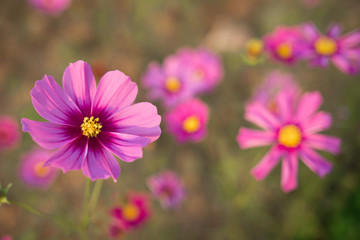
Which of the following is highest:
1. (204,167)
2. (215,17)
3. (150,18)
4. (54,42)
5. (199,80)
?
(215,17)

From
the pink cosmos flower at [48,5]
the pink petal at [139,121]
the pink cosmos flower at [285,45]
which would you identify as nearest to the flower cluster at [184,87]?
the pink cosmos flower at [285,45]

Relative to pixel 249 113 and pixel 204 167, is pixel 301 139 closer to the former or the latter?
pixel 249 113

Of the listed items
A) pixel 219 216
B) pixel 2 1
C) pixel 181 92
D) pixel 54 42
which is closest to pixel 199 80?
pixel 181 92

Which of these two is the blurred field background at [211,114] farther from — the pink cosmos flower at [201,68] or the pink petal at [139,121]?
the pink petal at [139,121]

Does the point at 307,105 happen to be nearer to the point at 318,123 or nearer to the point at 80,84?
the point at 318,123

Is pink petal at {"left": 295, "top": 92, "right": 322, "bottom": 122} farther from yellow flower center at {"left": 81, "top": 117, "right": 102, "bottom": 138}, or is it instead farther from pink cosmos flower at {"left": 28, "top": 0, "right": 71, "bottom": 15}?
pink cosmos flower at {"left": 28, "top": 0, "right": 71, "bottom": 15}

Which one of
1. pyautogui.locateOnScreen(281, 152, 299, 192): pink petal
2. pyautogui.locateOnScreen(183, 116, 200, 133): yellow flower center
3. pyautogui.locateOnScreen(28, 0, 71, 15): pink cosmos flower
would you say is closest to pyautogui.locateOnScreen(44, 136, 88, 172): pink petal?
pyautogui.locateOnScreen(281, 152, 299, 192): pink petal
